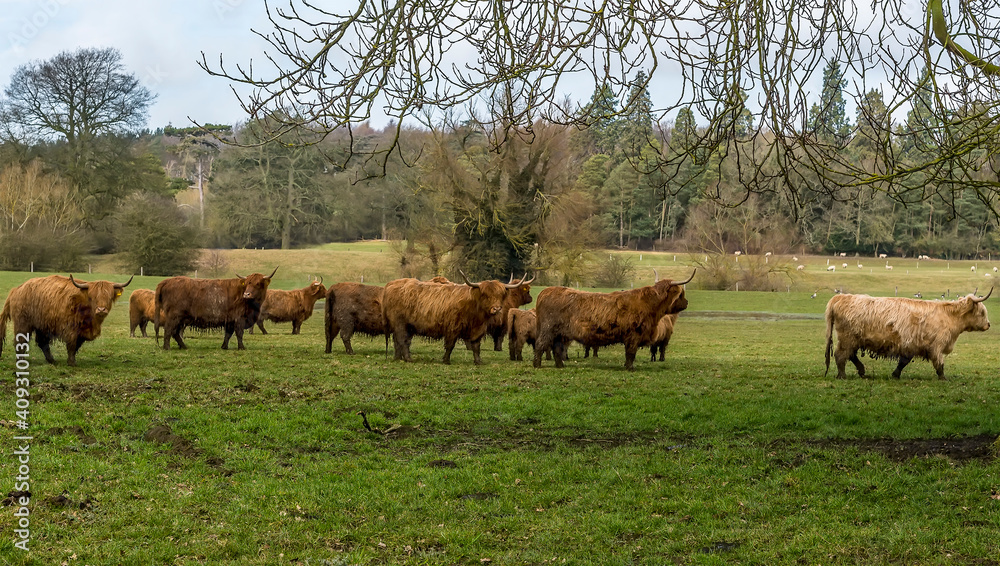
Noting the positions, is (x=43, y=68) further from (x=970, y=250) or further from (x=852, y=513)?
(x=970, y=250)

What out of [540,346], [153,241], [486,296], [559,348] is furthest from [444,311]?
[153,241]

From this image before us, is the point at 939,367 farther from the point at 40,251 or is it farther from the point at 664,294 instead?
the point at 40,251

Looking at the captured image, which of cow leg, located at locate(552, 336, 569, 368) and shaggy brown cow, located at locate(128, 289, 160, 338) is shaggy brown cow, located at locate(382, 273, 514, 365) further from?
shaggy brown cow, located at locate(128, 289, 160, 338)

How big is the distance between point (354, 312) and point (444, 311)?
269cm

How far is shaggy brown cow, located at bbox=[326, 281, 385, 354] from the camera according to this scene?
56.2 feet

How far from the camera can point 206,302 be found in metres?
17.3

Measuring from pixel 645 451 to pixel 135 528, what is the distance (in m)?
4.78

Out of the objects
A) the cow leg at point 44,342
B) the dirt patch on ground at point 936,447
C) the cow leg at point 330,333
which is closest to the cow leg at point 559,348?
the cow leg at point 330,333

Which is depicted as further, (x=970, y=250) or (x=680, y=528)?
(x=970, y=250)

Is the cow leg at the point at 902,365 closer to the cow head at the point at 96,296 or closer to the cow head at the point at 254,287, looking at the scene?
the cow head at the point at 254,287

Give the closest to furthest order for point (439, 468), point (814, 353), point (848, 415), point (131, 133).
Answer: point (439, 468) < point (848, 415) < point (814, 353) < point (131, 133)

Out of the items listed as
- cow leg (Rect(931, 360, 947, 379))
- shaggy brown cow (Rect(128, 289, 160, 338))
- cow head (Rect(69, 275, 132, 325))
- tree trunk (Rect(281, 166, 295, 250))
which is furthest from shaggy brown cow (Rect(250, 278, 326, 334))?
tree trunk (Rect(281, 166, 295, 250))

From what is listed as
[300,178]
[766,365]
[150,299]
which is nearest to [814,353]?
[766,365]

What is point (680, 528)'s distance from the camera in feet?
19.9
